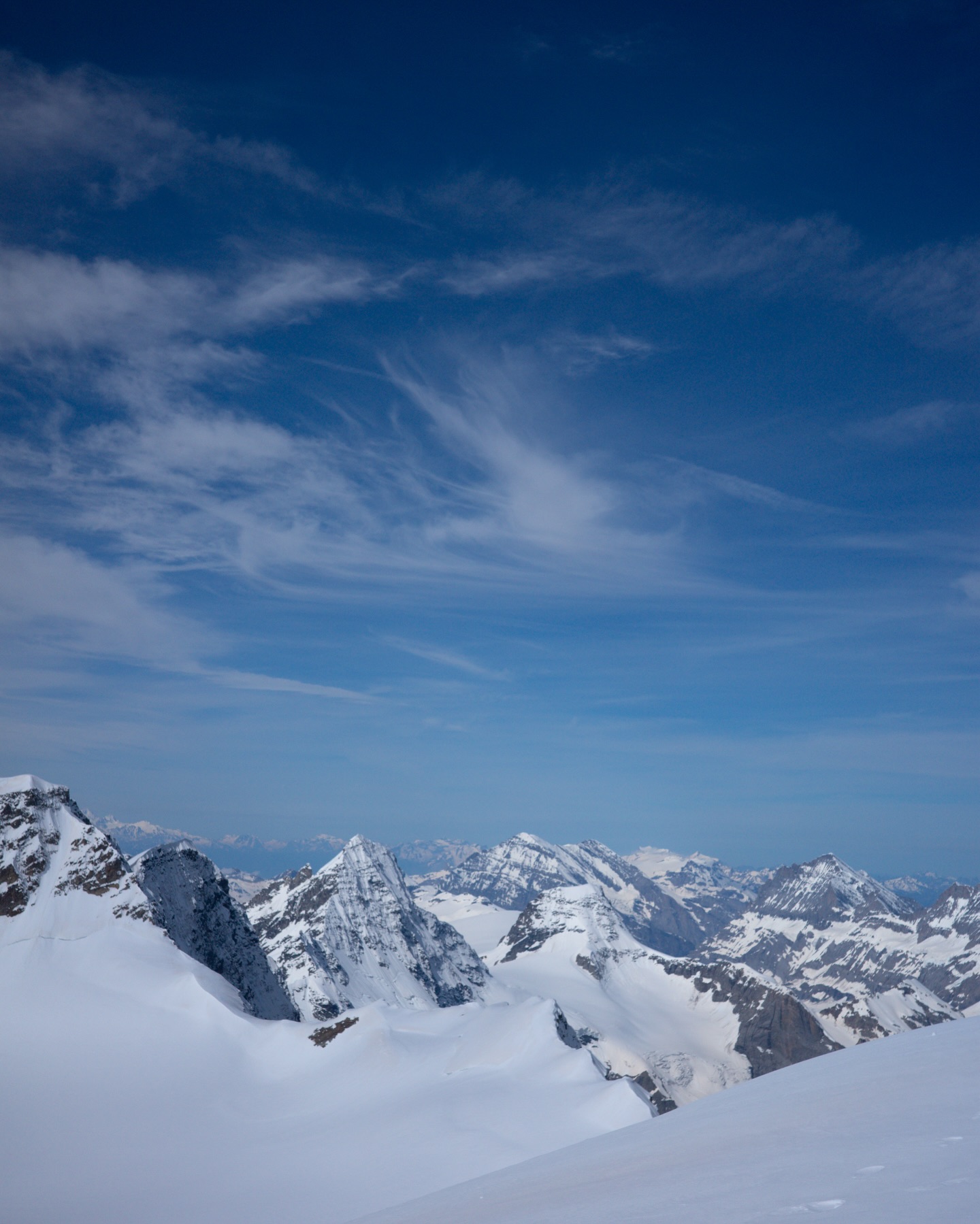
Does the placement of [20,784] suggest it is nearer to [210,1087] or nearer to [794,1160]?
[210,1087]

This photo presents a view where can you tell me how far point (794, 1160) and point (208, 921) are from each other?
9461 centimetres

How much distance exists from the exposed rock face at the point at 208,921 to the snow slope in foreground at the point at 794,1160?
8313 cm

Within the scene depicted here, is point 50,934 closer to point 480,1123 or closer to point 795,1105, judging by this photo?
point 480,1123

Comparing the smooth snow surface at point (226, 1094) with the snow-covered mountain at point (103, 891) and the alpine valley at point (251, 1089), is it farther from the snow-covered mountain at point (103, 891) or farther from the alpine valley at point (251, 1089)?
the snow-covered mountain at point (103, 891)

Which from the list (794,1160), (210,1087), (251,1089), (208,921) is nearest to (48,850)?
(208,921)

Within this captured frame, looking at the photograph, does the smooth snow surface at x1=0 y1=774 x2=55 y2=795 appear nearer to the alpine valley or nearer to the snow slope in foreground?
the alpine valley

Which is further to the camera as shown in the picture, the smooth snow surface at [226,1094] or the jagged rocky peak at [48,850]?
the jagged rocky peak at [48,850]

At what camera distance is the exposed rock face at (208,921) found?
88125 millimetres

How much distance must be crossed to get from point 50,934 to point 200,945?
941 inches

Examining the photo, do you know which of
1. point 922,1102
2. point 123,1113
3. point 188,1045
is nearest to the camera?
point 922,1102

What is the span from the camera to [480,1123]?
39.9 meters

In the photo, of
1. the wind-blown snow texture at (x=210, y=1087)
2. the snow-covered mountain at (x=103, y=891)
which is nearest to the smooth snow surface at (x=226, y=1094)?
the wind-blown snow texture at (x=210, y=1087)

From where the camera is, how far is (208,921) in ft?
299

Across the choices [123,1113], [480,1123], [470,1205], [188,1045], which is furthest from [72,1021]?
[470,1205]
